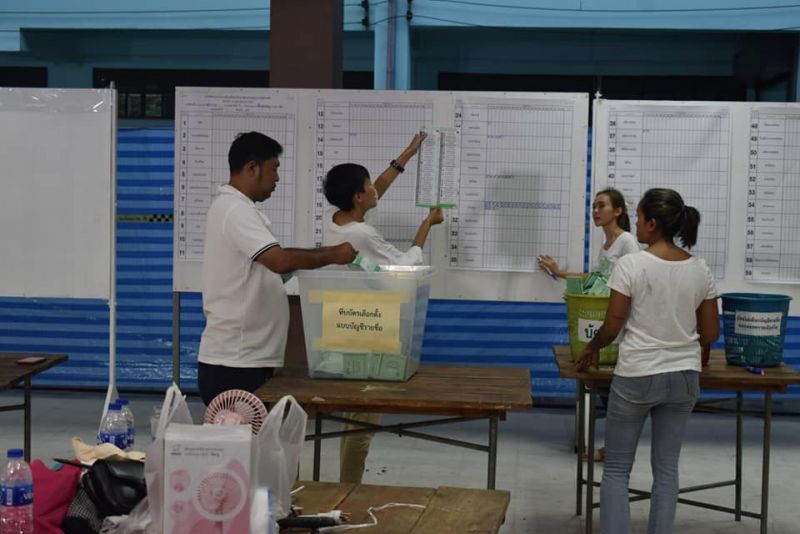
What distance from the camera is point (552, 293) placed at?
503 centimetres

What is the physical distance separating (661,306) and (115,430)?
1805 millimetres

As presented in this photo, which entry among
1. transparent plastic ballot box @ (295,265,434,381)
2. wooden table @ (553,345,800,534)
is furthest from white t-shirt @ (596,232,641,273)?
transparent plastic ballot box @ (295,265,434,381)

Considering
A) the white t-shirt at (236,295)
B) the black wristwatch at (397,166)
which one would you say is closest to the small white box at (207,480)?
the white t-shirt at (236,295)

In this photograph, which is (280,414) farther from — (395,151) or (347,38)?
(347,38)

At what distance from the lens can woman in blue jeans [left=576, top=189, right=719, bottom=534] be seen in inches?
134

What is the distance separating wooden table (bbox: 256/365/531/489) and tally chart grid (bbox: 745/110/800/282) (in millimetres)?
2161

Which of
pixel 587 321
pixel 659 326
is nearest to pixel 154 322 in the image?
pixel 587 321

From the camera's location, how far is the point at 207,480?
179 cm

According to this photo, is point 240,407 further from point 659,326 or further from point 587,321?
point 587,321

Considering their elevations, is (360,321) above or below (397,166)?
below

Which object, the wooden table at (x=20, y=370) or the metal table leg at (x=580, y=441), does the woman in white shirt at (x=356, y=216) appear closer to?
the metal table leg at (x=580, y=441)

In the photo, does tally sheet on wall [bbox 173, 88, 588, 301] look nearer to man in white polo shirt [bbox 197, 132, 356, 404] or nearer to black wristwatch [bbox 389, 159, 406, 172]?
black wristwatch [bbox 389, 159, 406, 172]

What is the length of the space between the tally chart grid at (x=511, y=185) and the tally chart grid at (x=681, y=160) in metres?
0.26

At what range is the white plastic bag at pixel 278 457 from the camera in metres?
1.97
